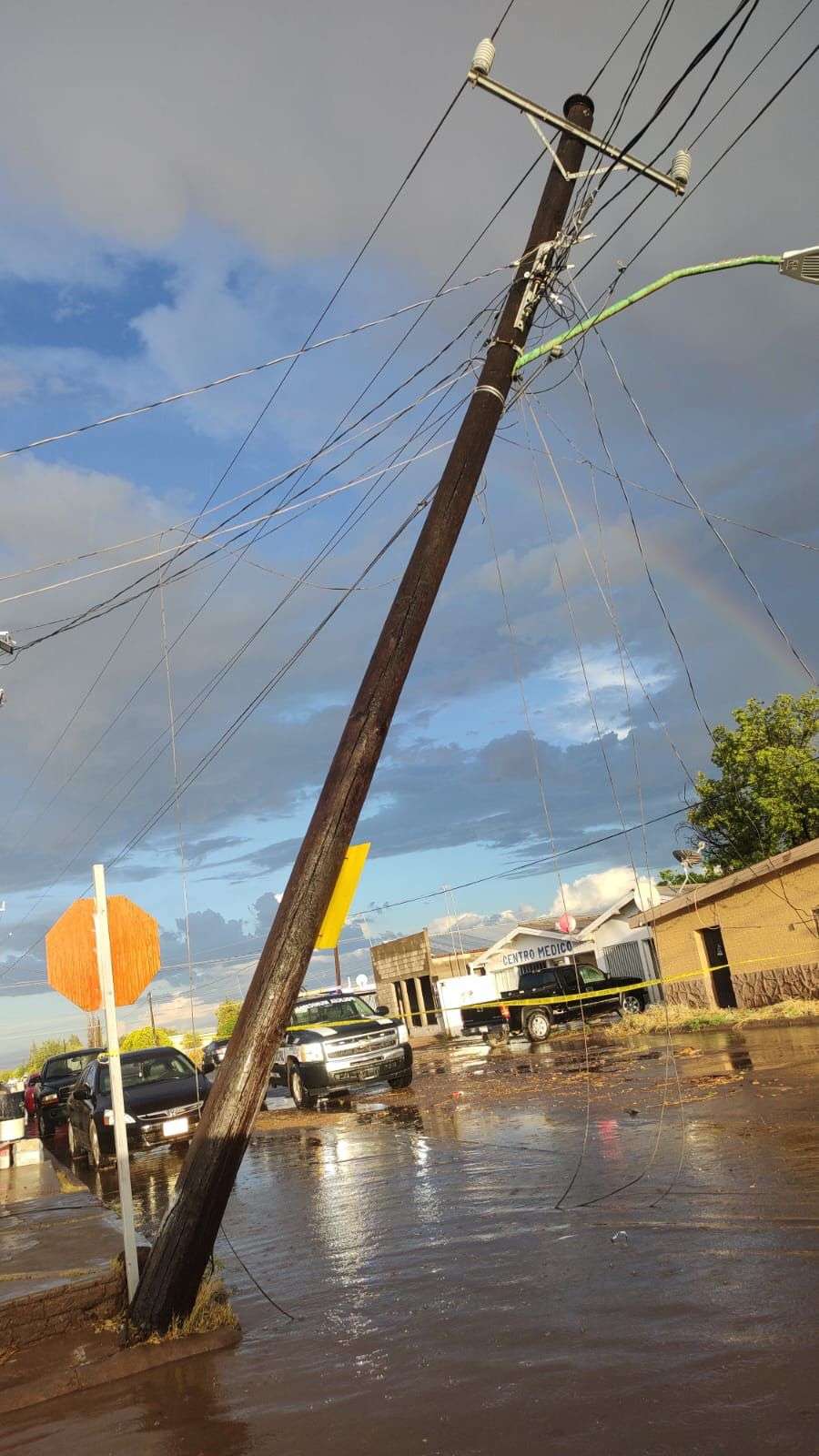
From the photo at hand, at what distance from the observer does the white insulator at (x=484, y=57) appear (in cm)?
862

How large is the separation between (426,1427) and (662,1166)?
5568mm

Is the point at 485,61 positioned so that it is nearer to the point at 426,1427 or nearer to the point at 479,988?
the point at 426,1427

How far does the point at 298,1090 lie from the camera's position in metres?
19.5

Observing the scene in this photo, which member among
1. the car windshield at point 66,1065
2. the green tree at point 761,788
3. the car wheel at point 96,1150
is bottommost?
the car wheel at point 96,1150

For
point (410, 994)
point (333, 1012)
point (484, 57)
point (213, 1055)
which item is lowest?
point (213, 1055)

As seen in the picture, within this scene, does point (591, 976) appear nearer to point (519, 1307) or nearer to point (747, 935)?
point (747, 935)

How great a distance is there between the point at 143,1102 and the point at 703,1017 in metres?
15.3

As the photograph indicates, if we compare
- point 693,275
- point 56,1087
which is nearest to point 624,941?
point 56,1087

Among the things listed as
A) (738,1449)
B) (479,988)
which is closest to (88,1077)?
(738,1449)

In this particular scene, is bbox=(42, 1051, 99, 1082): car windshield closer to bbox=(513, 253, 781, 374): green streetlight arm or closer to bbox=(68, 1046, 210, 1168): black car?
bbox=(68, 1046, 210, 1168): black car

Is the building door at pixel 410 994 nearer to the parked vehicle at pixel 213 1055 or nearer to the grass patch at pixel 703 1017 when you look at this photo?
the grass patch at pixel 703 1017

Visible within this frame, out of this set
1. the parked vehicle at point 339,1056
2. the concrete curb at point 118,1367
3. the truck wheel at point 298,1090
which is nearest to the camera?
the concrete curb at point 118,1367

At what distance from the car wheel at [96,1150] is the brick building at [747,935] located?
46.9ft

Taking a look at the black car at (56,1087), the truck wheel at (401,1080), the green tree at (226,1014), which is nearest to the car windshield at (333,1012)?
the truck wheel at (401,1080)
